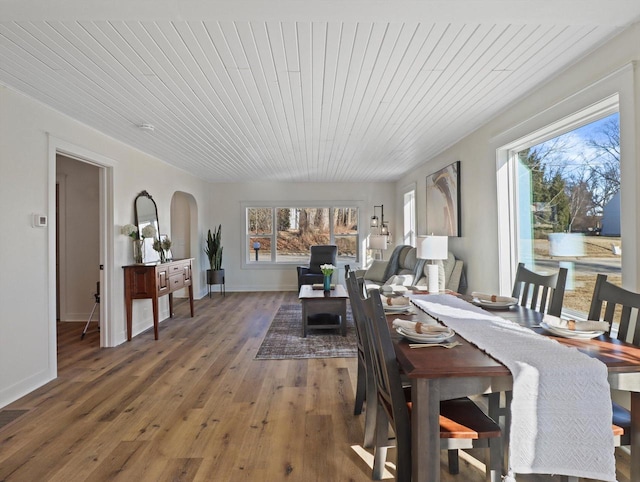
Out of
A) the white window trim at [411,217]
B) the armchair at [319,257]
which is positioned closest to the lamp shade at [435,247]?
the white window trim at [411,217]

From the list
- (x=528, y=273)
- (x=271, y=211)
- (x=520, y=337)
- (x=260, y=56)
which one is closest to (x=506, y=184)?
(x=528, y=273)

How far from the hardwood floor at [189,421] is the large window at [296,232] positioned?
4.06m

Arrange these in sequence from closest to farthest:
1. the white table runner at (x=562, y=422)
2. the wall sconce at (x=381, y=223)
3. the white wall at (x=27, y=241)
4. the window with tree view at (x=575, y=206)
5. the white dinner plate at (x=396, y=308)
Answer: the white table runner at (x=562, y=422) → the white dinner plate at (x=396, y=308) → the window with tree view at (x=575, y=206) → the white wall at (x=27, y=241) → the wall sconce at (x=381, y=223)

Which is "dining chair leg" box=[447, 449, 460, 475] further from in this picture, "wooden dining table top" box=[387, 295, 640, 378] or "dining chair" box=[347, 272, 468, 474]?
"wooden dining table top" box=[387, 295, 640, 378]

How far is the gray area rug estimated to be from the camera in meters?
3.72

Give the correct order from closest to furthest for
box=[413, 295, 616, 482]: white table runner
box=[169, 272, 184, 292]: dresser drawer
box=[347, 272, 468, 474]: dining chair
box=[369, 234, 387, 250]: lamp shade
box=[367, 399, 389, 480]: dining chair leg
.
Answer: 1. box=[413, 295, 616, 482]: white table runner
2. box=[367, 399, 389, 480]: dining chair leg
3. box=[347, 272, 468, 474]: dining chair
4. box=[169, 272, 184, 292]: dresser drawer
5. box=[369, 234, 387, 250]: lamp shade

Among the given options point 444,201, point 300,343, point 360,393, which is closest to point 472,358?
point 360,393

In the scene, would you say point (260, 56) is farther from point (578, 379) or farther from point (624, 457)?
point (624, 457)

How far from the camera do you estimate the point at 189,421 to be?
2416mm

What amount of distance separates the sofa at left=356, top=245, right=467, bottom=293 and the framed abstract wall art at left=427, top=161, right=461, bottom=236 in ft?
1.36

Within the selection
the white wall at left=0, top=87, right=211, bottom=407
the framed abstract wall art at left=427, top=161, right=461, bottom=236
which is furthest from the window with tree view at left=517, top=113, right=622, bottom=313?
the white wall at left=0, top=87, right=211, bottom=407

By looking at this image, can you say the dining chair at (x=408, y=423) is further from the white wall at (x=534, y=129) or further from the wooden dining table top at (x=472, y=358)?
the white wall at (x=534, y=129)

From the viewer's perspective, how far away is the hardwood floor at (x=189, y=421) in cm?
191

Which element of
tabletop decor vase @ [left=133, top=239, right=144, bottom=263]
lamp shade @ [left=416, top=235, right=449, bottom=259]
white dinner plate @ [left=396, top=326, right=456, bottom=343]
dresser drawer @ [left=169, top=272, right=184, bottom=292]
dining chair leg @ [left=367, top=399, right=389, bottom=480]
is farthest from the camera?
dresser drawer @ [left=169, top=272, right=184, bottom=292]
